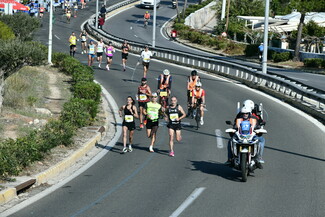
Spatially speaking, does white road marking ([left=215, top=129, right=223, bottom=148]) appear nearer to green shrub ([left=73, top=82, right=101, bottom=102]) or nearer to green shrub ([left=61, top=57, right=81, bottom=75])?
green shrub ([left=73, top=82, right=101, bottom=102])

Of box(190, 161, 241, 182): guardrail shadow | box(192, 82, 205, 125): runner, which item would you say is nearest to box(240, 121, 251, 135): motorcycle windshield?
box(190, 161, 241, 182): guardrail shadow

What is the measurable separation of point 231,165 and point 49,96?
15.6 meters

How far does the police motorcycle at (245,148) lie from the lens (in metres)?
15.0

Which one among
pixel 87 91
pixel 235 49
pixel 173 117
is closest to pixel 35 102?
pixel 87 91

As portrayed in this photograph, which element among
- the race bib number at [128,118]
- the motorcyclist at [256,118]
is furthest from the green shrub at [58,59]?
the motorcyclist at [256,118]

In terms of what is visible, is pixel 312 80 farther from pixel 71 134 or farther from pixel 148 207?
pixel 148 207

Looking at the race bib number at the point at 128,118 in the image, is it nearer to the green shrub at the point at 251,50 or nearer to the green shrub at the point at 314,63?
the green shrub at the point at 314,63

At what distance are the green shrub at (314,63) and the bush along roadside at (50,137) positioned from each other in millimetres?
26104

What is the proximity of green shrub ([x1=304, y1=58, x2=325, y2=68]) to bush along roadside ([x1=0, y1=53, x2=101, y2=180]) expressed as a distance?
26.1 metres

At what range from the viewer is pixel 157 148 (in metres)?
19.4

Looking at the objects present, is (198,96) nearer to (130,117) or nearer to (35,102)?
(130,117)

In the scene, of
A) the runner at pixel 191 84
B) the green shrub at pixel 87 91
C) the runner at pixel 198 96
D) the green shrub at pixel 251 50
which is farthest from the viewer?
the green shrub at pixel 251 50

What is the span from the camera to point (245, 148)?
15117mm

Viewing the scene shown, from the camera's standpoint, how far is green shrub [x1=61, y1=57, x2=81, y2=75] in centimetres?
3611
